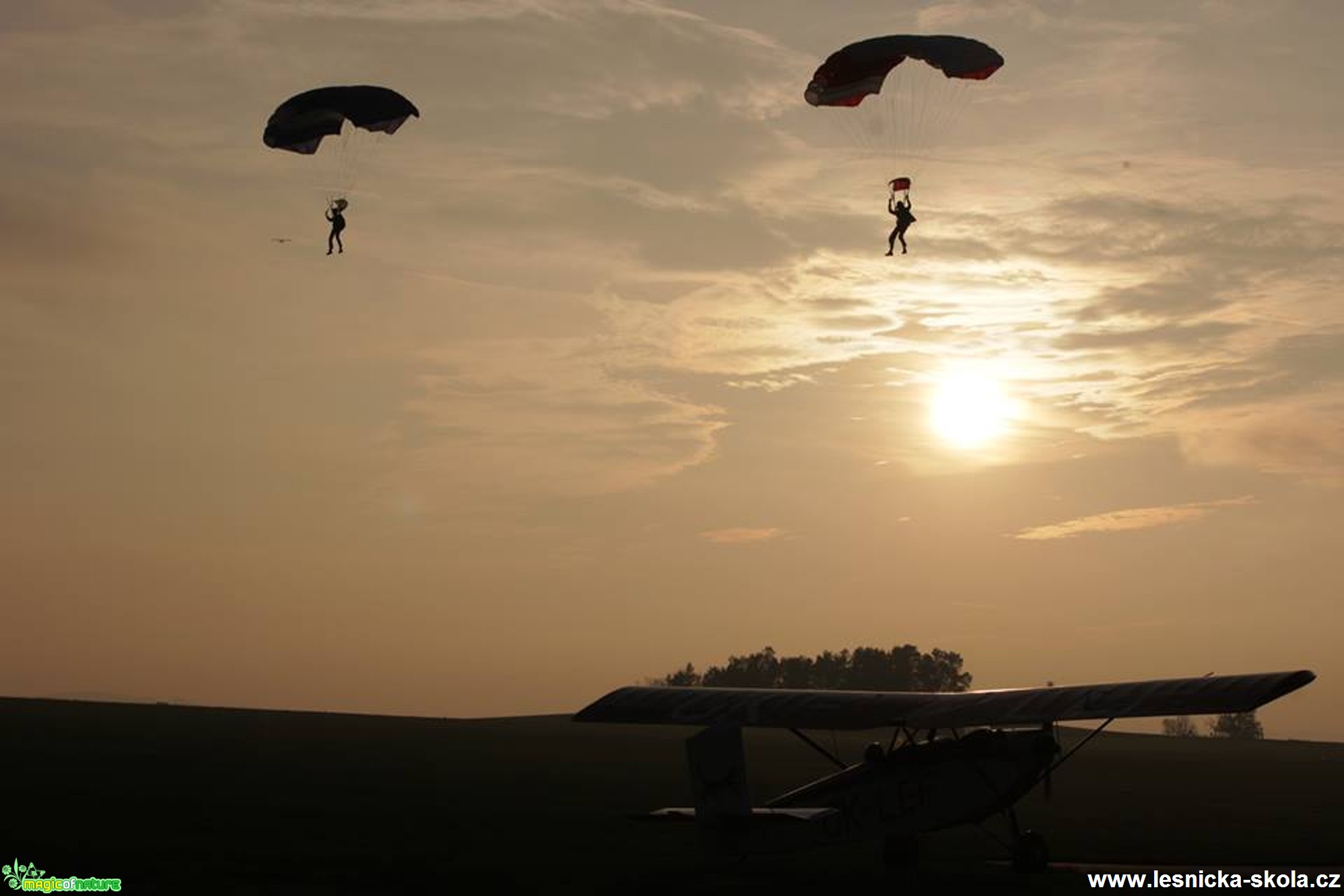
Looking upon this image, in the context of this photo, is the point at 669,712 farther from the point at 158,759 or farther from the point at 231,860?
the point at 158,759

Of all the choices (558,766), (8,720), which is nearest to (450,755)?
(558,766)

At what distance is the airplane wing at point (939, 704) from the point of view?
78.2ft

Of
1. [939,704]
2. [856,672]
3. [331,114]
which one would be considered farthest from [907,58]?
[856,672]

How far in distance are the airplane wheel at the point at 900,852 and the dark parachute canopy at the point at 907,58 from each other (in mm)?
22046

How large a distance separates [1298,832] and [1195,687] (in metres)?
15.1

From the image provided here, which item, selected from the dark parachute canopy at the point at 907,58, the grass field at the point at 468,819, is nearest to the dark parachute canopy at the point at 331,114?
the dark parachute canopy at the point at 907,58

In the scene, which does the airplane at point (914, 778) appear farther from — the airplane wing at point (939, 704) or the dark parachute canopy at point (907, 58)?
the dark parachute canopy at point (907, 58)

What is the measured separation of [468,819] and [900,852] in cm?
1211

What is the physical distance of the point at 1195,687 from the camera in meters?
24.5

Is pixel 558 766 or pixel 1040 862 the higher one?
pixel 558 766

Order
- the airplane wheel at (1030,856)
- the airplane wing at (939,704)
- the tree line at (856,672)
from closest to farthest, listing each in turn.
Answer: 1. the airplane wing at (939,704)
2. the airplane wheel at (1030,856)
3. the tree line at (856,672)

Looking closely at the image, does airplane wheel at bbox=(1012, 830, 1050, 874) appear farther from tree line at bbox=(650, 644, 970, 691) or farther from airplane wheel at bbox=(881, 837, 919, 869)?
tree line at bbox=(650, 644, 970, 691)

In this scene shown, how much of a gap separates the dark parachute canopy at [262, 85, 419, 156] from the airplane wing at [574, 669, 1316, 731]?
21.7 metres

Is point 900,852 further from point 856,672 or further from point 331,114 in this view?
point 856,672
